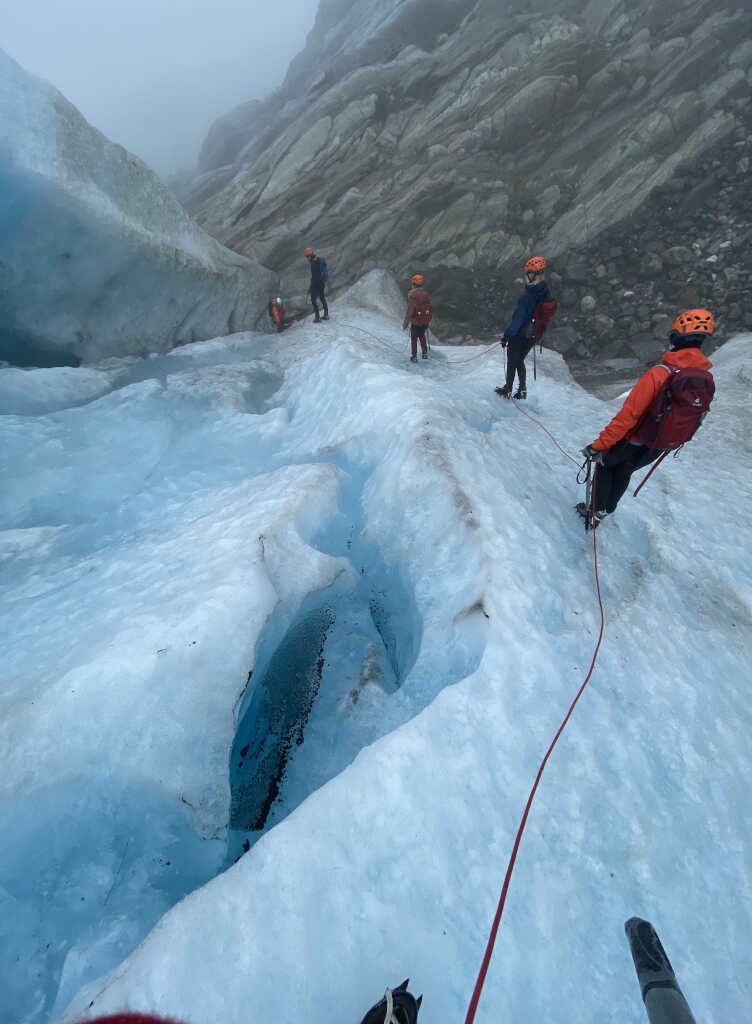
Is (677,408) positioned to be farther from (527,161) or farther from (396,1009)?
(527,161)

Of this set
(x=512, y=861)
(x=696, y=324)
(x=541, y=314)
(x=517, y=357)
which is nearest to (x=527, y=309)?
(x=541, y=314)

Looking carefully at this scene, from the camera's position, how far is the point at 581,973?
6.93 ft

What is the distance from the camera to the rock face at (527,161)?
13.7m

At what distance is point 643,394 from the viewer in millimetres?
3609

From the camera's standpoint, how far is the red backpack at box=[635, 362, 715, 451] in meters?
3.36

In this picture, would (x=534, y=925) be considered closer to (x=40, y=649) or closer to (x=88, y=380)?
(x=40, y=649)

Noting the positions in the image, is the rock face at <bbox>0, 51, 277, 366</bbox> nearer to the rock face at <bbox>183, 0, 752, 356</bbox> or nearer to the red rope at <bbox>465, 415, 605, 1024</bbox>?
the rock face at <bbox>183, 0, 752, 356</bbox>

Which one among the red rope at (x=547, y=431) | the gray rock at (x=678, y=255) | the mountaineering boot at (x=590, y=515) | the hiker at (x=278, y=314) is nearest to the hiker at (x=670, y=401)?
the mountaineering boot at (x=590, y=515)

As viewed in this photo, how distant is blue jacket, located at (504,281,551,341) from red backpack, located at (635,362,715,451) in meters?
2.80

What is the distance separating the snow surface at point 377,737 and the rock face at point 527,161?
1058 centimetres

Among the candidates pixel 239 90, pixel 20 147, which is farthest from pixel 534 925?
pixel 239 90

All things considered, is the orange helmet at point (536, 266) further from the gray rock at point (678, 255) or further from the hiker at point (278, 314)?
the gray rock at point (678, 255)

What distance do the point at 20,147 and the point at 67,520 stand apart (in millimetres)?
6021

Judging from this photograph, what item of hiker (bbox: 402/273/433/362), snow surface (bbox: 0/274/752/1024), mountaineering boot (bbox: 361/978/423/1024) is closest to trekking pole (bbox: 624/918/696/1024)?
snow surface (bbox: 0/274/752/1024)
